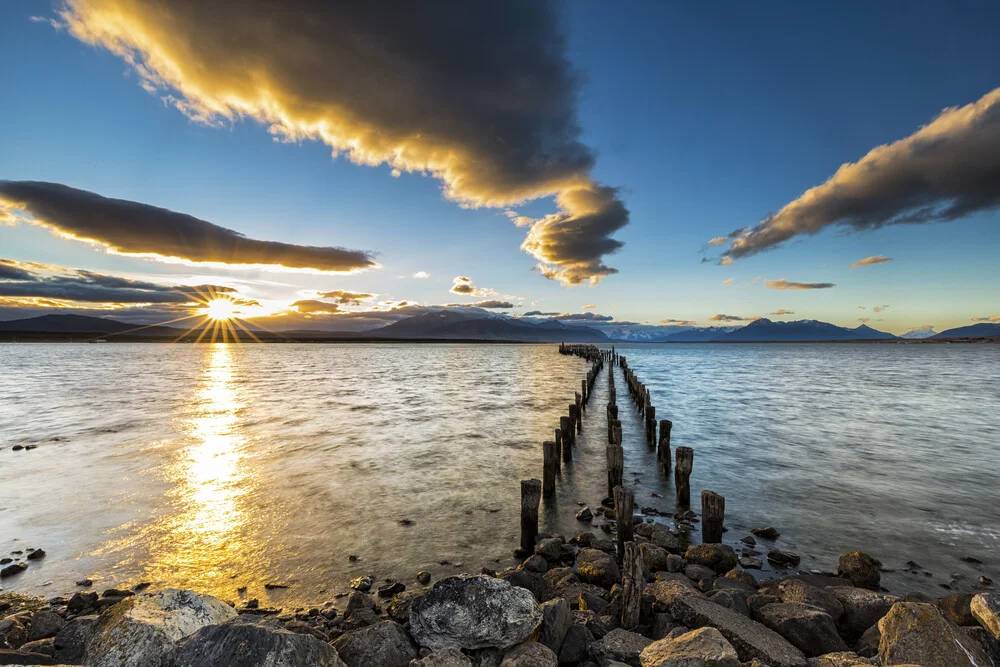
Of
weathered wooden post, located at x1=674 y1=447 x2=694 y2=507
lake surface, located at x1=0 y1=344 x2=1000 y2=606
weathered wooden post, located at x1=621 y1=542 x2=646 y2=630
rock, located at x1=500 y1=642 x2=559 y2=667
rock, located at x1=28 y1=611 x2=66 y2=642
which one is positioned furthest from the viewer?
weathered wooden post, located at x1=674 y1=447 x2=694 y2=507

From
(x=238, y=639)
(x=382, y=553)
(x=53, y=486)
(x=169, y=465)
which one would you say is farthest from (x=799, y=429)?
(x=53, y=486)

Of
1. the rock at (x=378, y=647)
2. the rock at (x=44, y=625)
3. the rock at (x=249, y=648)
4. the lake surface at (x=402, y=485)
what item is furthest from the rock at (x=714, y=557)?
the rock at (x=44, y=625)

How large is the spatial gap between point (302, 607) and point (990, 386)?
6441 cm

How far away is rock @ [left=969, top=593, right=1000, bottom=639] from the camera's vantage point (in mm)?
5262

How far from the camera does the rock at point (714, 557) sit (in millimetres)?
8242

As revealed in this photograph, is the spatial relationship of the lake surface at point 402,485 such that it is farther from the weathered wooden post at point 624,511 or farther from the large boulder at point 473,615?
the large boulder at point 473,615

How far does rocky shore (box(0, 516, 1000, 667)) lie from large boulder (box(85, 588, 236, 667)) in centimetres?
1

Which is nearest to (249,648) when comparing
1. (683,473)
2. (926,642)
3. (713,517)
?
(926,642)

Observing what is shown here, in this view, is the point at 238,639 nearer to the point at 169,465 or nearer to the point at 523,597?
the point at 523,597

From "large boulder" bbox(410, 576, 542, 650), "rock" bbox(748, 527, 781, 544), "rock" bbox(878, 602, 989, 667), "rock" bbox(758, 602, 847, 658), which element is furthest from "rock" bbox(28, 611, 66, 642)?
"rock" bbox(748, 527, 781, 544)

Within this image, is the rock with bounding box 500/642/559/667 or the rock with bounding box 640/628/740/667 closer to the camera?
the rock with bounding box 640/628/740/667

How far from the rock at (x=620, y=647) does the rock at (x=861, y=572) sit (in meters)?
5.30

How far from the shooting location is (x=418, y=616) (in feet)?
17.4

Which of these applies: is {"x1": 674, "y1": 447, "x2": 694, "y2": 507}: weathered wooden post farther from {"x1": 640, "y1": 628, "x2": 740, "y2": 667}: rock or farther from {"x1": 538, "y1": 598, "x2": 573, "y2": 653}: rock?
{"x1": 538, "y1": 598, "x2": 573, "y2": 653}: rock
